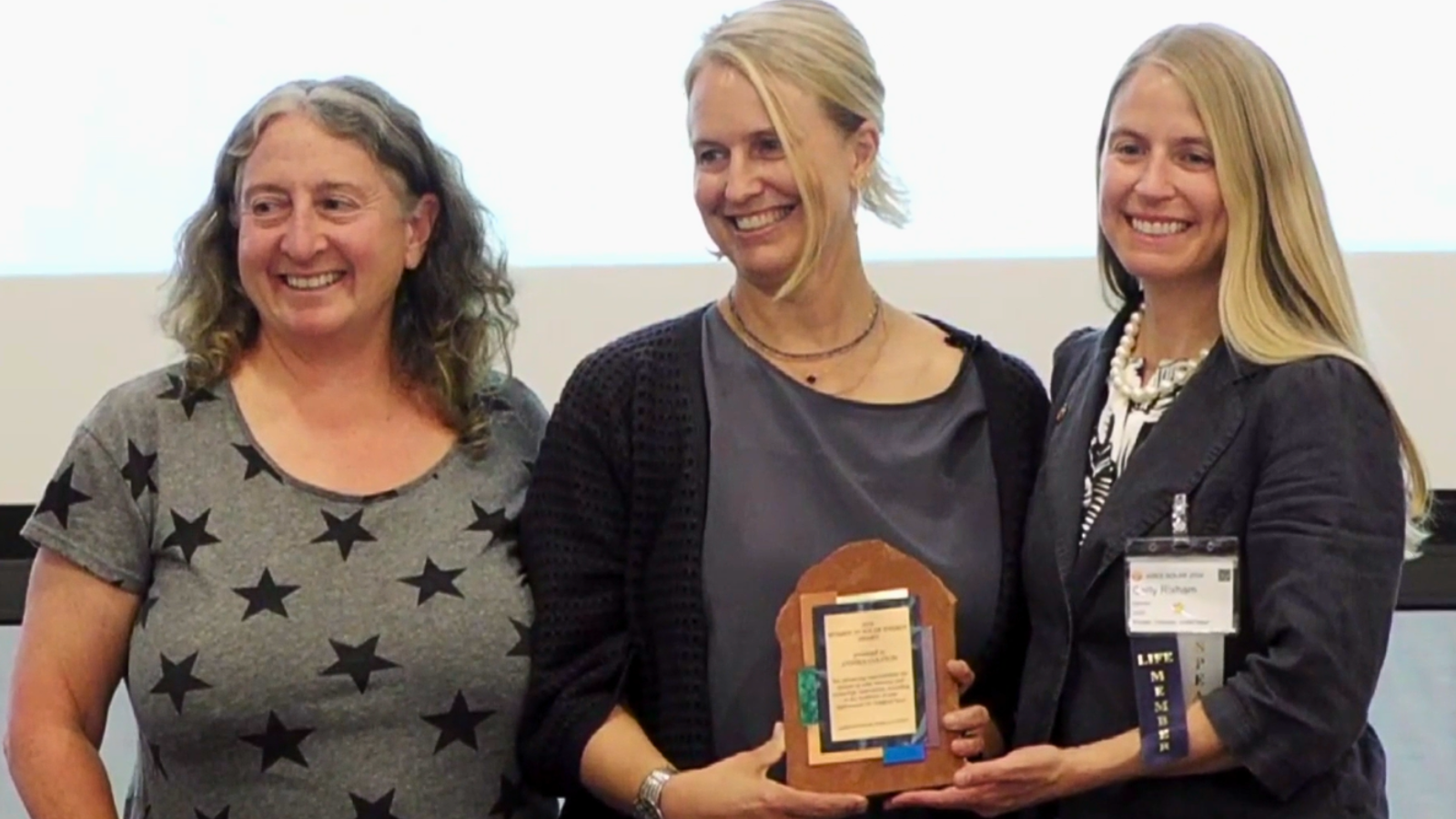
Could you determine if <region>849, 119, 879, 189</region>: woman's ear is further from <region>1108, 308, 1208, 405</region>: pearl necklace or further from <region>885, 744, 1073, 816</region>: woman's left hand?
<region>885, 744, 1073, 816</region>: woman's left hand

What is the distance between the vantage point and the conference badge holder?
188cm

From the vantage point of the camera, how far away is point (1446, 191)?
10.1 feet

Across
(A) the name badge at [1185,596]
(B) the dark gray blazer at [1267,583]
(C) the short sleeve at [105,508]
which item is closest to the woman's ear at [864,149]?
(B) the dark gray blazer at [1267,583]

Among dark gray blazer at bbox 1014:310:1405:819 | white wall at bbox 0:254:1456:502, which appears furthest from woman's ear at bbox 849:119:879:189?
white wall at bbox 0:254:1456:502

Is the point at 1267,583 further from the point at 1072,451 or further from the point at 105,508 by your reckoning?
the point at 105,508

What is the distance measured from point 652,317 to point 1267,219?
4.59 feet

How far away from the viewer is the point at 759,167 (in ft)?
6.77

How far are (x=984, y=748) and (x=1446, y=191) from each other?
1.49 metres

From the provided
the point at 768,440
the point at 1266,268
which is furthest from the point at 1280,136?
the point at 768,440

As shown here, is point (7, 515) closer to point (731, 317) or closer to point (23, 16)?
point (23, 16)

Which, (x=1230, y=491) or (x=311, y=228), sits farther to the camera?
(x=311, y=228)

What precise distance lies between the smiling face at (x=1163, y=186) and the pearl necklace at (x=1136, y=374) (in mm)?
93

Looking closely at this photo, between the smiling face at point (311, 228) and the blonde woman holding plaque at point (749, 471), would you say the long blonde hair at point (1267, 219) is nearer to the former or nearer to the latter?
the blonde woman holding plaque at point (749, 471)

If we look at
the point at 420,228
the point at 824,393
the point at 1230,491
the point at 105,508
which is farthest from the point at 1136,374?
the point at 105,508
